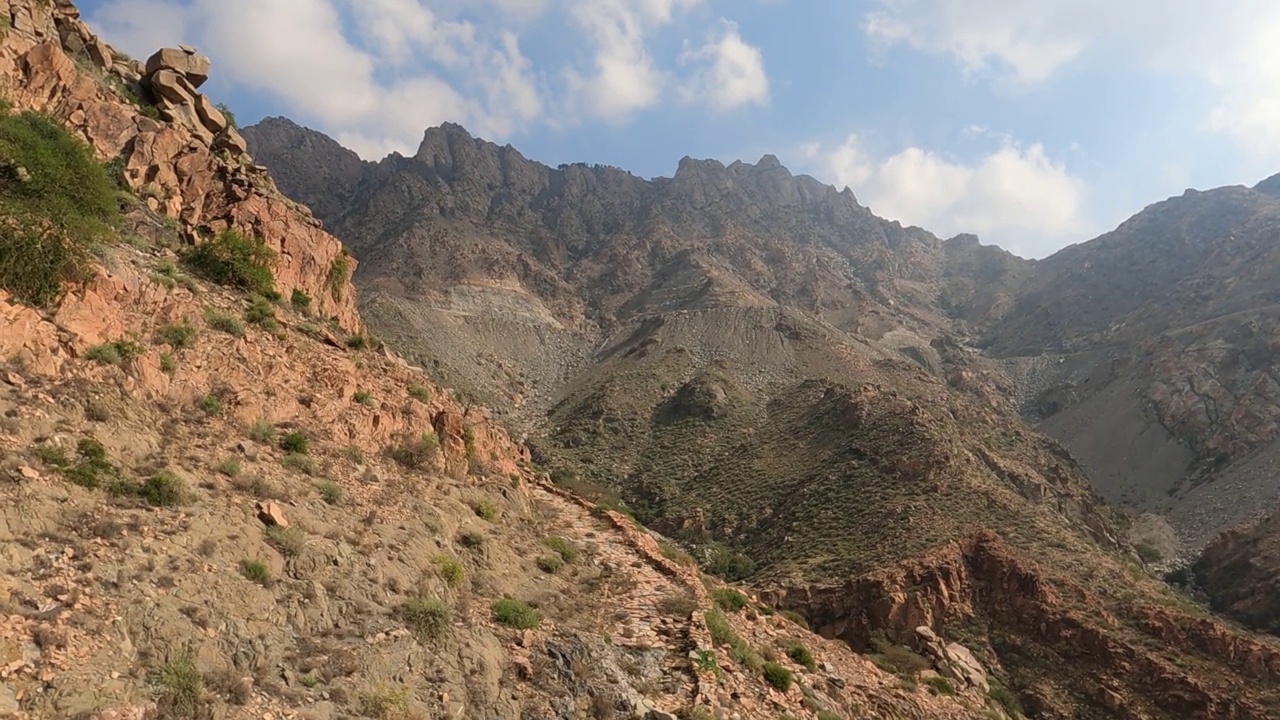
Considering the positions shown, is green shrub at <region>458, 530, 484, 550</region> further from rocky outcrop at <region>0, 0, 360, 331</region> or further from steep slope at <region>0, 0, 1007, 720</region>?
rocky outcrop at <region>0, 0, 360, 331</region>

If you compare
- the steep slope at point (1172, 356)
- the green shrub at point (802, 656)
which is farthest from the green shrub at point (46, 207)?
the steep slope at point (1172, 356)

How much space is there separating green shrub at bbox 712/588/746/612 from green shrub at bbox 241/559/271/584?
32.7ft

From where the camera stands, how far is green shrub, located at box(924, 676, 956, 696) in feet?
59.1

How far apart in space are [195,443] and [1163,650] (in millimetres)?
30892

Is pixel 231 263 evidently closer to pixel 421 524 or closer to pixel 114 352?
pixel 114 352

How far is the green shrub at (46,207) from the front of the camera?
420 inches

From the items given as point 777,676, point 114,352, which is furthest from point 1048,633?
point 114,352

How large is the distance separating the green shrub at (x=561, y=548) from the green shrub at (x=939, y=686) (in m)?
10.1

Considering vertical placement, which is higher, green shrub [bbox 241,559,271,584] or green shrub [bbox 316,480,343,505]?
green shrub [bbox 316,480,343,505]

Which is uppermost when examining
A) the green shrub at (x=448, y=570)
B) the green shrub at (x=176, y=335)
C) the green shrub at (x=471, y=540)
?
the green shrub at (x=176, y=335)

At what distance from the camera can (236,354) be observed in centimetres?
1345

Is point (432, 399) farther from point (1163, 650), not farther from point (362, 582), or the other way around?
point (1163, 650)

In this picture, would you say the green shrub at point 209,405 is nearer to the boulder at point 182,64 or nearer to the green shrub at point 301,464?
the green shrub at point 301,464

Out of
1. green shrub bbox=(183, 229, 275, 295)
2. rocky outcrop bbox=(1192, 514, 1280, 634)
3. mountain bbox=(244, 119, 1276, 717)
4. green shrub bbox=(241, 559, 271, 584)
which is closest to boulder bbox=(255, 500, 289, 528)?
green shrub bbox=(241, 559, 271, 584)
